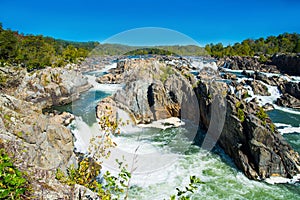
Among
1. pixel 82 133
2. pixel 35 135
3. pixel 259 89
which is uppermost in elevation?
pixel 259 89

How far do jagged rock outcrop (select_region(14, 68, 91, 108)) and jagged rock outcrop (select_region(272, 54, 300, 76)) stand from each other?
38630 mm

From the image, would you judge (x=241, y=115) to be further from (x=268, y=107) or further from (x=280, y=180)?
(x=268, y=107)

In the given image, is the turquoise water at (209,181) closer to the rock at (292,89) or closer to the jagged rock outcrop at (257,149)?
the jagged rock outcrop at (257,149)

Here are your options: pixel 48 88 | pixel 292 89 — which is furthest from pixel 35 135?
pixel 292 89

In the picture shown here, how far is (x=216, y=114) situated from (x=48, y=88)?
16.6 meters

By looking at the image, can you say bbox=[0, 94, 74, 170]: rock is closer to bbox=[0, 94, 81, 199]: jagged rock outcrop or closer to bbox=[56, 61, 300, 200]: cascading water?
bbox=[0, 94, 81, 199]: jagged rock outcrop

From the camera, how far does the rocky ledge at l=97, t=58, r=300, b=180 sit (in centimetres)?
1019

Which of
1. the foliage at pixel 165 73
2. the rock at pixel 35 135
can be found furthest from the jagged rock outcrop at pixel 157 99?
the rock at pixel 35 135

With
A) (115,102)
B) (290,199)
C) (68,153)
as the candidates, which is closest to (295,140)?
(290,199)

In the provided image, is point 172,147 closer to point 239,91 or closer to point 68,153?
point 68,153

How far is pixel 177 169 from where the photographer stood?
35.6ft

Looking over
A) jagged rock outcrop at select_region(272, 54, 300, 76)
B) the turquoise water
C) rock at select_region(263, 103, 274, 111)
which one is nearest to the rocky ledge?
the turquoise water

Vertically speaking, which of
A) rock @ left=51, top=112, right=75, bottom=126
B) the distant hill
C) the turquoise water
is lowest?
the turquoise water

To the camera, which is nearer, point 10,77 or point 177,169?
point 177,169
